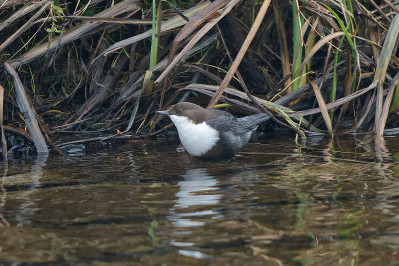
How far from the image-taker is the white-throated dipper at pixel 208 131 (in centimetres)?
405

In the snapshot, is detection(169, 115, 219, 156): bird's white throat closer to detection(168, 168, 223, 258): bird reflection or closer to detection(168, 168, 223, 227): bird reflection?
detection(168, 168, 223, 227): bird reflection

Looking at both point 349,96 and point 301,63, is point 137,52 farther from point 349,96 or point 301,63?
point 349,96

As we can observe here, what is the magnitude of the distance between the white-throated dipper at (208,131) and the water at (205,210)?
121 mm

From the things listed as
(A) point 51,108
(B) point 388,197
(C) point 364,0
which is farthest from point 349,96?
(A) point 51,108

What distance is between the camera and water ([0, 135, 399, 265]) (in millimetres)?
1941

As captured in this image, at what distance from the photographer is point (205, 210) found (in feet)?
8.21

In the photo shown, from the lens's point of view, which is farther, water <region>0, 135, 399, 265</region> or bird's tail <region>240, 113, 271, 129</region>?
bird's tail <region>240, 113, 271, 129</region>

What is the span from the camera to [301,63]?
4.77 m

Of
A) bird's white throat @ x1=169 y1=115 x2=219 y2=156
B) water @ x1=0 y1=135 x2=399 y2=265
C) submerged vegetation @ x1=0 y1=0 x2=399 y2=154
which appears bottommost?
water @ x1=0 y1=135 x2=399 y2=265

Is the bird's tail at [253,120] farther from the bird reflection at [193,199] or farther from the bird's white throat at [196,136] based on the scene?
the bird reflection at [193,199]

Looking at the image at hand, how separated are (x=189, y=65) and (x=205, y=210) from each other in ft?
8.14

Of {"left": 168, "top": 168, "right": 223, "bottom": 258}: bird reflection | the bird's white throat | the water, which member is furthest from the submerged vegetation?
{"left": 168, "top": 168, "right": 223, "bottom": 258}: bird reflection

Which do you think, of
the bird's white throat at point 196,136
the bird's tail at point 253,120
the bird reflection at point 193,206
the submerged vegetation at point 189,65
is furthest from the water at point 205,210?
the submerged vegetation at point 189,65

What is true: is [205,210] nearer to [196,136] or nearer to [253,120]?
[196,136]
